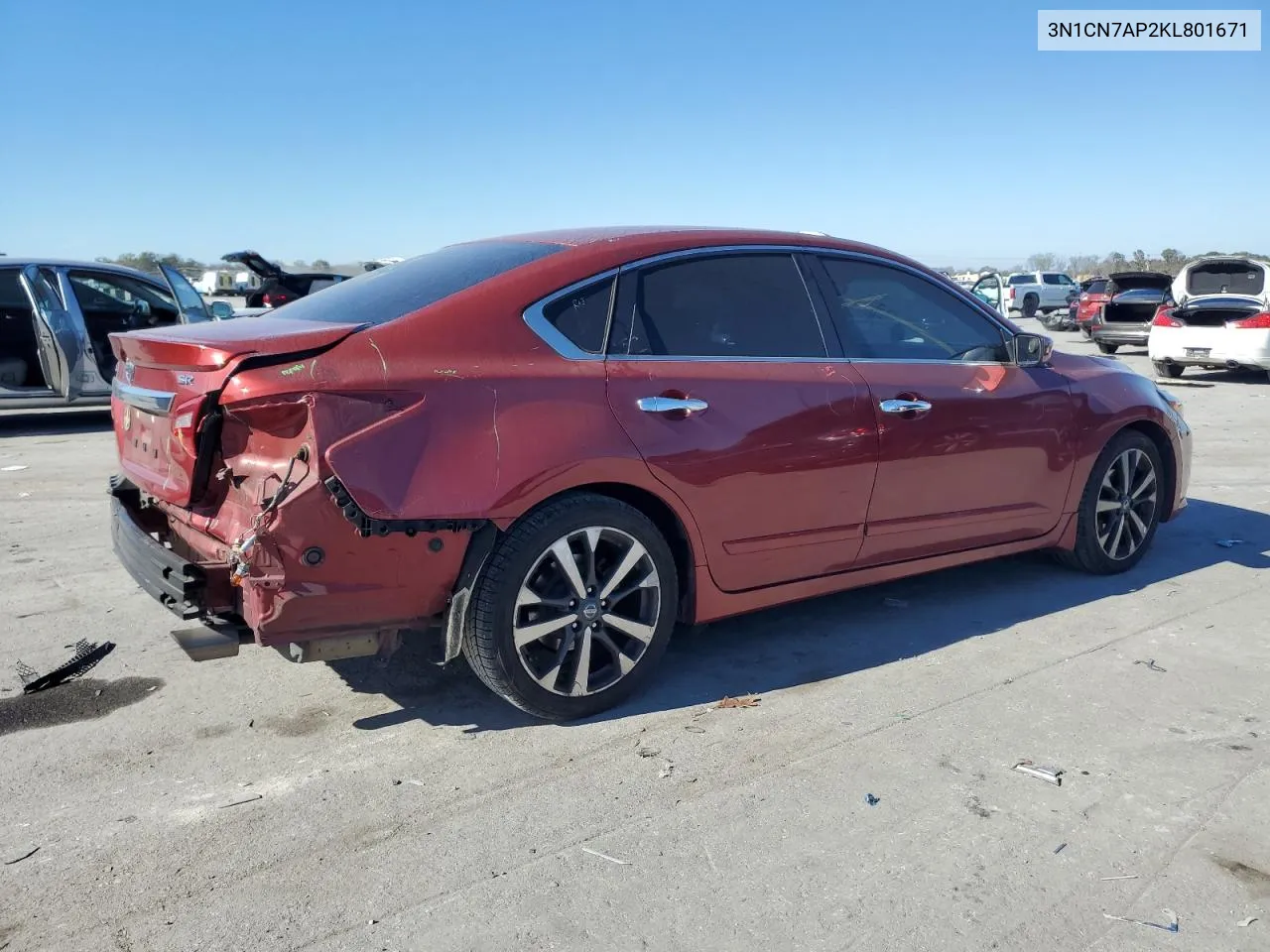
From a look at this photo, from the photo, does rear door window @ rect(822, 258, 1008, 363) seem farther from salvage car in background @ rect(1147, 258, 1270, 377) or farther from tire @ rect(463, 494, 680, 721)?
salvage car in background @ rect(1147, 258, 1270, 377)

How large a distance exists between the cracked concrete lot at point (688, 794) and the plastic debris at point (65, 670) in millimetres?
69

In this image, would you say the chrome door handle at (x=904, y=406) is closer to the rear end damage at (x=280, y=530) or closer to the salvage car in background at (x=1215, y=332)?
the rear end damage at (x=280, y=530)

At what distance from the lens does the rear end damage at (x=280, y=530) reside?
3178 mm

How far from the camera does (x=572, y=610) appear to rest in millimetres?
3654

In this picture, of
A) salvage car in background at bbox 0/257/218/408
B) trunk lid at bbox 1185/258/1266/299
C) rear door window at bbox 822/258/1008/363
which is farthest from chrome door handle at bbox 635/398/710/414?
trunk lid at bbox 1185/258/1266/299

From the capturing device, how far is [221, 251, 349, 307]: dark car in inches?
546

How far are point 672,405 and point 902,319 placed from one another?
1503mm

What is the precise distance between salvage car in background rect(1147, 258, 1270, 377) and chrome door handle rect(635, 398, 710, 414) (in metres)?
14.5

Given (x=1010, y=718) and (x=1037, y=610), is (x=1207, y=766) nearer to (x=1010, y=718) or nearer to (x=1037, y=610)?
(x=1010, y=718)

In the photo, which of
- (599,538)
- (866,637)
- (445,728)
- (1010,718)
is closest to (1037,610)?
(866,637)

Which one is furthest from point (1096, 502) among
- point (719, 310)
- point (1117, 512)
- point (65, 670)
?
point (65, 670)

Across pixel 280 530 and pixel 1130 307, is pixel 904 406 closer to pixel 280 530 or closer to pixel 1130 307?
pixel 280 530

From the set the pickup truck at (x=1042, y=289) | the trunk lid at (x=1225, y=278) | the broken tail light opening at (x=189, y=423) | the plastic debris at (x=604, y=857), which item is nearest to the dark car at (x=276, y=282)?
the broken tail light opening at (x=189, y=423)

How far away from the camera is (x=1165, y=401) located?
19.0ft
